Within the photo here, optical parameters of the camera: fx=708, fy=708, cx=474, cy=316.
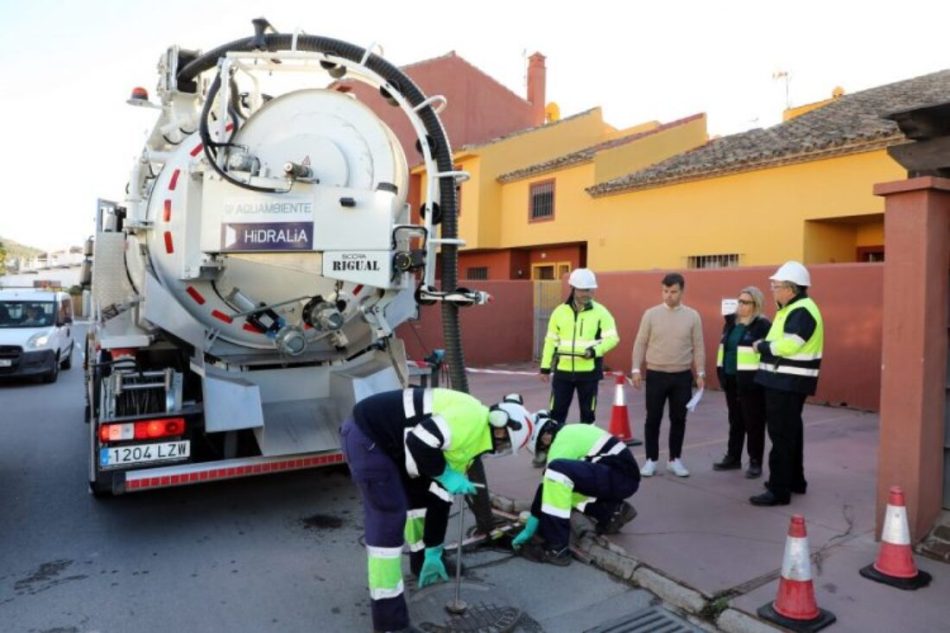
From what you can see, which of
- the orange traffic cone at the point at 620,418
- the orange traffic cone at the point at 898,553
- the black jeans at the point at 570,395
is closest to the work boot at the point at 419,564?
the black jeans at the point at 570,395

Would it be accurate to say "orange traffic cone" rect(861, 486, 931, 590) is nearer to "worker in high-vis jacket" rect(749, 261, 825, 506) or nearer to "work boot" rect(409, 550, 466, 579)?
"worker in high-vis jacket" rect(749, 261, 825, 506)

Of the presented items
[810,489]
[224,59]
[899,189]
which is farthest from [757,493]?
[224,59]

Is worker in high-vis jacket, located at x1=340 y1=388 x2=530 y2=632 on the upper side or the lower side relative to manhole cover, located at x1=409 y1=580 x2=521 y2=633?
A: upper

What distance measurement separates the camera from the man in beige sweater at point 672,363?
5.66 meters

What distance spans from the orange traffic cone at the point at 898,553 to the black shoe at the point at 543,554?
1.66 meters

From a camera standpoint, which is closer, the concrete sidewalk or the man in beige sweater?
the concrete sidewalk

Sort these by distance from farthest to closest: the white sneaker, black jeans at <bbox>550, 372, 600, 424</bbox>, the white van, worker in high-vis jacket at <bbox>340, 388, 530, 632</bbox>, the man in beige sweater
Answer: the white van → black jeans at <bbox>550, 372, 600, 424</bbox> → the white sneaker → the man in beige sweater → worker in high-vis jacket at <bbox>340, 388, 530, 632</bbox>

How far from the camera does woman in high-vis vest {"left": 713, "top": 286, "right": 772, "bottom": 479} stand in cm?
572

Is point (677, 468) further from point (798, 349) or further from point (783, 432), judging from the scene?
point (798, 349)

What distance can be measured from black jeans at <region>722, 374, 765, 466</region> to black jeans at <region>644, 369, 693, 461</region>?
1.59ft

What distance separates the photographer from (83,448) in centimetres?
744

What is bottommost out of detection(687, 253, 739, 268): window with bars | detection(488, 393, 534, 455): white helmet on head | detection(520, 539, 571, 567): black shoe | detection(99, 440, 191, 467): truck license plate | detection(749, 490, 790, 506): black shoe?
detection(520, 539, 571, 567): black shoe

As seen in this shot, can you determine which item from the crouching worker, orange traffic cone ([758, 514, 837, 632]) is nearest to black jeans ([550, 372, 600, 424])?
the crouching worker

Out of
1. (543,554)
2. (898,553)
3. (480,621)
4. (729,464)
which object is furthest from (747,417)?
(480,621)
